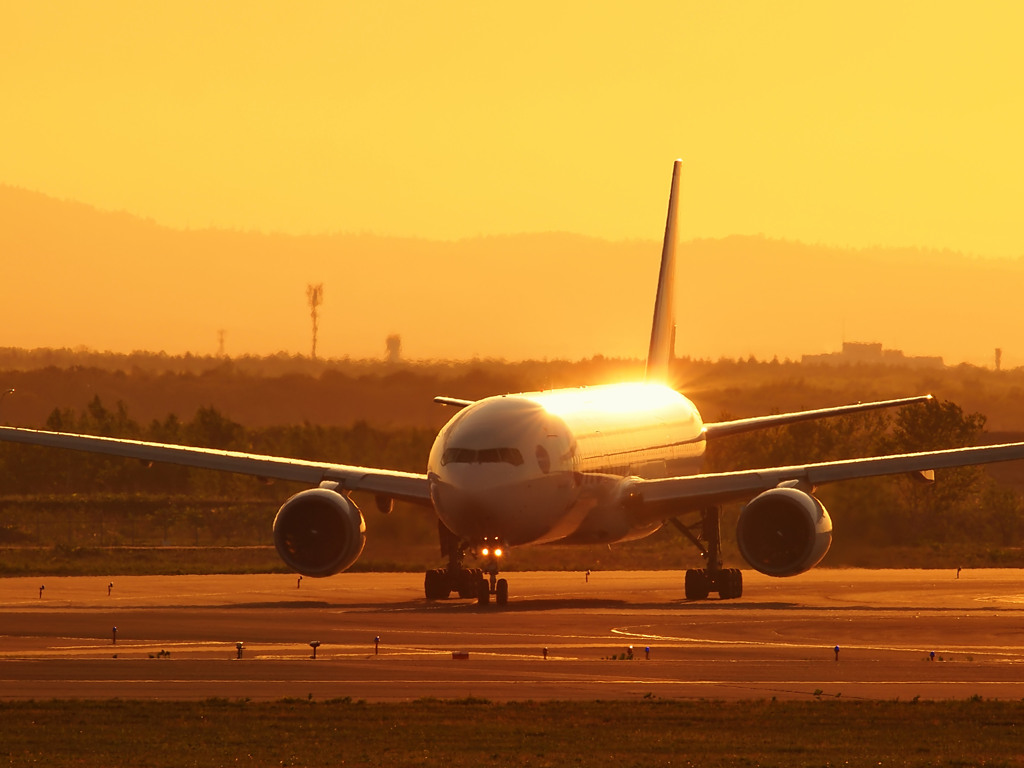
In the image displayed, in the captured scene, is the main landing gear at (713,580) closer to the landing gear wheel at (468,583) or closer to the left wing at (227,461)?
the landing gear wheel at (468,583)

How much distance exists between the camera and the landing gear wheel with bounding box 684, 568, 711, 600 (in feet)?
153

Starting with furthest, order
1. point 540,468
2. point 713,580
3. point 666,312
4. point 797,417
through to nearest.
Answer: point 666,312, point 797,417, point 713,580, point 540,468

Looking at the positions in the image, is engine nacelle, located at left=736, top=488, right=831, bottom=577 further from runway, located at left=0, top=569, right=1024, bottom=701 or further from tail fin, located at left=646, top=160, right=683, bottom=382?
tail fin, located at left=646, top=160, right=683, bottom=382

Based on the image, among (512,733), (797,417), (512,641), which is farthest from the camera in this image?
(797,417)

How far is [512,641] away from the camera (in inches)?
1299

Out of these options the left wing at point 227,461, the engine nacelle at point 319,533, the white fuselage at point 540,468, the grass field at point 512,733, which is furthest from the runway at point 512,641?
the left wing at point 227,461

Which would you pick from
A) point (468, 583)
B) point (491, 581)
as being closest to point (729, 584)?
point (468, 583)

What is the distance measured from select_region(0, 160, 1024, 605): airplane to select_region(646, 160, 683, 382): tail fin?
29.7 feet

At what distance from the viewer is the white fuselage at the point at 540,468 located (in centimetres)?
4206

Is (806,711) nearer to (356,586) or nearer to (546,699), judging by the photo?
(546,699)

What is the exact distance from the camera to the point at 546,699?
960 inches

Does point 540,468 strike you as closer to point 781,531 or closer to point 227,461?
point 781,531

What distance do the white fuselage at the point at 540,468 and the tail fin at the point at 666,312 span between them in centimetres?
1047

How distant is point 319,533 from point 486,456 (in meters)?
5.86
